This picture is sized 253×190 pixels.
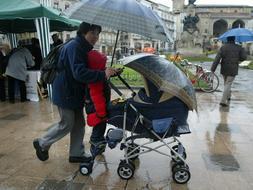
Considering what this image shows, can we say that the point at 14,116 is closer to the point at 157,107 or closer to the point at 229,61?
the point at 157,107

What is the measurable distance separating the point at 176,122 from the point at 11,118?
4.81 meters

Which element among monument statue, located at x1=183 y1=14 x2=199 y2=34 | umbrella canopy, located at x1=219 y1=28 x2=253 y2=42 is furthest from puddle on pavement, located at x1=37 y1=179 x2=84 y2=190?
monument statue, located at x1=183 y1=14 x2=199 y2=34

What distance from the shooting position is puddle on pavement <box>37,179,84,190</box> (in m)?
4.40

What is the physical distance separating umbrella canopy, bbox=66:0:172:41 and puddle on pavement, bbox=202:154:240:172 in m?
1.89

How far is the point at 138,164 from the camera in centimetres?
516

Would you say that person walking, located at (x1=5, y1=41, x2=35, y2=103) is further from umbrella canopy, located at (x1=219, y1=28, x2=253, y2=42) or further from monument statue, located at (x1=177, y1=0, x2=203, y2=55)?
monument statue, located at (x1=177, y1=0, x2=203, y2=55)

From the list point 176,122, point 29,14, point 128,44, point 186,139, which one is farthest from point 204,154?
point 128,44

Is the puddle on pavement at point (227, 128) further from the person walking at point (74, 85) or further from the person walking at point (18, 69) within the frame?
the person walking at point (18, 69)

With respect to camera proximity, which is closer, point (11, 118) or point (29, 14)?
point (11, 118)

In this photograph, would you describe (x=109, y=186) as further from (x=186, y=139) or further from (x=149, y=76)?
(x=186, y=139)

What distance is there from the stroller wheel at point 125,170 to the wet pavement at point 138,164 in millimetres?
61

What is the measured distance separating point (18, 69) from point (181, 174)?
694 centimetres

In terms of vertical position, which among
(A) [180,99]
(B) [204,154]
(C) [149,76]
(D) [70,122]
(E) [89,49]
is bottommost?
(B) [204,154]

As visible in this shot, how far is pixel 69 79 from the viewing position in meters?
4.62
